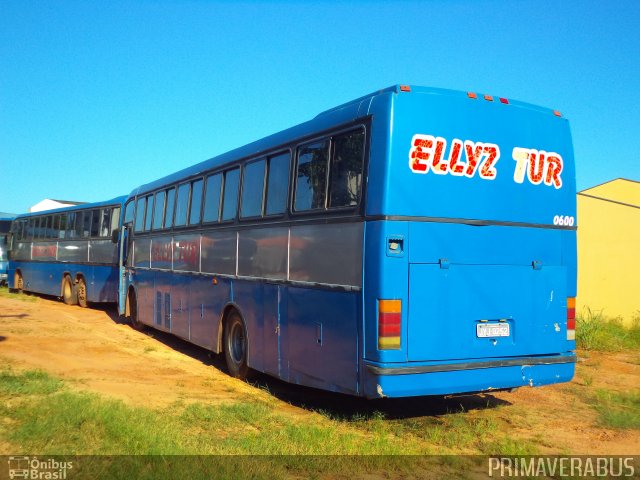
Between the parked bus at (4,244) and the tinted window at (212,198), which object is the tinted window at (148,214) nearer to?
the tinted window at (212,198)

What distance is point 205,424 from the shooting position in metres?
6.55

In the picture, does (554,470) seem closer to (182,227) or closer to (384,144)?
(384,144)

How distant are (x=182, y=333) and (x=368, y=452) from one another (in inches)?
270

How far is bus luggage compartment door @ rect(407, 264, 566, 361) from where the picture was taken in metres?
6.22

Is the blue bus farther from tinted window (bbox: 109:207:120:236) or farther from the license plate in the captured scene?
tinted window (bbox: 109:207:120:236)

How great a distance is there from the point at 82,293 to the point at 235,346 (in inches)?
538

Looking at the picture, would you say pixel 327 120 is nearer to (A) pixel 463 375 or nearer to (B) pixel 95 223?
(A) pixel 463 375

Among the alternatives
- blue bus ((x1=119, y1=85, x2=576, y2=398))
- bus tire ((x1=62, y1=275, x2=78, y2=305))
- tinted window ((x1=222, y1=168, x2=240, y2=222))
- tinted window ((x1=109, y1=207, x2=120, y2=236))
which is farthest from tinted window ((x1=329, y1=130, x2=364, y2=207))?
bus tire ((x1=62, y1=275, x2=78, y2=305))

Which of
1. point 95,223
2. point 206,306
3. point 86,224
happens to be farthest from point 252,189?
point 86,224

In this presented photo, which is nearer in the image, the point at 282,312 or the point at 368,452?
the point at 368,452

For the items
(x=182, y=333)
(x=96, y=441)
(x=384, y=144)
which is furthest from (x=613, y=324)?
(x=96, y=441)

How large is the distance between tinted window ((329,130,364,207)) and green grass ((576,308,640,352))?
29.7ft

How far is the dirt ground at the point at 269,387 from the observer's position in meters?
6.94

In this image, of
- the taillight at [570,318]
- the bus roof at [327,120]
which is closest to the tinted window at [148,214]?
the bus roof at [327,120]
